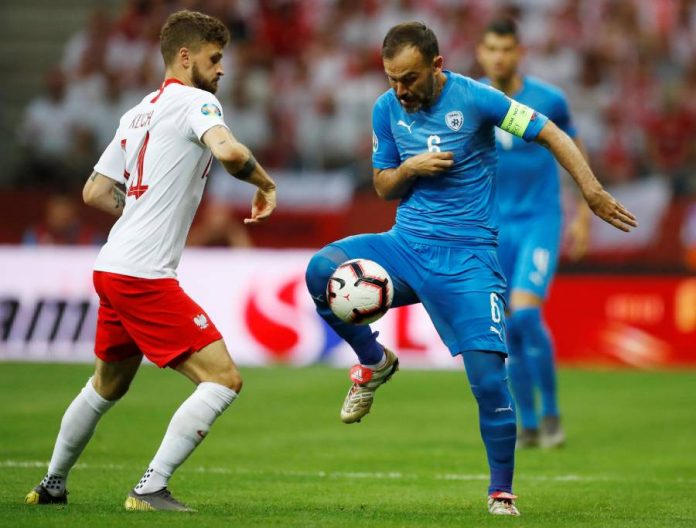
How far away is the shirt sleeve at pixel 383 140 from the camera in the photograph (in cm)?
719

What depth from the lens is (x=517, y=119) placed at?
6832 millimetres

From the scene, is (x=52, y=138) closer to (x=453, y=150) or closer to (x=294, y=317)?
(x=294, y=317)

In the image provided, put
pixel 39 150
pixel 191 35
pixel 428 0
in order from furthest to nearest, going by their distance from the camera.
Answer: pixel 428 0
pixel 39 150
pixel 191 35

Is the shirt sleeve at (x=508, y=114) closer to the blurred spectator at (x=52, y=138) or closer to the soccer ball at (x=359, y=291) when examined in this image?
the soccer ball at (x=359, y=291)

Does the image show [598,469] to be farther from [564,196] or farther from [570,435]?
[564,196]

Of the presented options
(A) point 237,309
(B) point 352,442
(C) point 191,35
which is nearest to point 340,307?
(C) point 191,35

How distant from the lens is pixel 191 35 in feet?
21.6

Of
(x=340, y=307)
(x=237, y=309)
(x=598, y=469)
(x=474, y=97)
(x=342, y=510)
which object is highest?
(x=474, y=97)

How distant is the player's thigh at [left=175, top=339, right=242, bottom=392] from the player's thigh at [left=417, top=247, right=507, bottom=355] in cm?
116

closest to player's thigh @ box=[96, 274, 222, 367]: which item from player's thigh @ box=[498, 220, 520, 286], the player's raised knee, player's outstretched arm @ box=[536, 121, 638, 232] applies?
the player's raised knee

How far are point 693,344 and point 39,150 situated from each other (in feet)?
31.2

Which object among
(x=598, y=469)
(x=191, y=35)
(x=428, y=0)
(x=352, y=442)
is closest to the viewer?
(x=191, y=35)

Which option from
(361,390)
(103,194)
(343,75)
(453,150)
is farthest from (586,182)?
(343,75)

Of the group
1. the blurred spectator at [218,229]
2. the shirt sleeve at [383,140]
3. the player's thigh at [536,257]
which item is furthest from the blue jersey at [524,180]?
the blurred spectator at [218,229]
